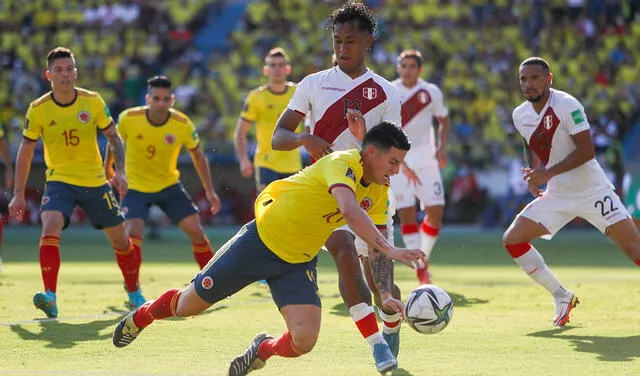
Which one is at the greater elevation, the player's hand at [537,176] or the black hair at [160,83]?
the black hair at [160,83]

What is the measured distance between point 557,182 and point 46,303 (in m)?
4.77

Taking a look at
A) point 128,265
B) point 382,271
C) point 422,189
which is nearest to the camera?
point 382,271

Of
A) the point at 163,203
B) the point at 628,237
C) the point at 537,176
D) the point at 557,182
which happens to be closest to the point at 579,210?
the point at 557,182

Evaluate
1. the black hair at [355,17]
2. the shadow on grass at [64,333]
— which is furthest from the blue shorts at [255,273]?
the shadow on grass at [64,333]

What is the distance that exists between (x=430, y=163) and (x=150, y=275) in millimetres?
4150

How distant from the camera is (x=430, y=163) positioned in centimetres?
1385

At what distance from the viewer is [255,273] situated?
23.2 ft

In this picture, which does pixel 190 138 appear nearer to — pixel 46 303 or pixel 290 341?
pixel 46 303

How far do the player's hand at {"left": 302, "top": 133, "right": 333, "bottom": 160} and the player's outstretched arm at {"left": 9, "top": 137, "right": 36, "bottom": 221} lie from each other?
402cm

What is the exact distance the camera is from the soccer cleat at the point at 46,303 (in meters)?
10.2

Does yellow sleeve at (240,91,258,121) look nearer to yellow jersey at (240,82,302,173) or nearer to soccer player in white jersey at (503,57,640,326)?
yellow jersey at (240,82,302,173)

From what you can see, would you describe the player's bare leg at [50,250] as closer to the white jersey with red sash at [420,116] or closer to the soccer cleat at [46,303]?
the soccer cleat at [46,303]

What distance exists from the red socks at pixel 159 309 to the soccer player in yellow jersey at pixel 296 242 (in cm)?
18

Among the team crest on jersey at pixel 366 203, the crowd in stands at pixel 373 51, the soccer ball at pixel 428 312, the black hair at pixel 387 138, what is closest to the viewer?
the black hair at pixel 387 138
